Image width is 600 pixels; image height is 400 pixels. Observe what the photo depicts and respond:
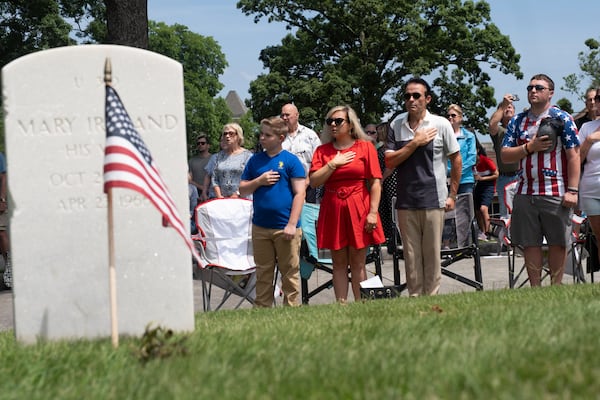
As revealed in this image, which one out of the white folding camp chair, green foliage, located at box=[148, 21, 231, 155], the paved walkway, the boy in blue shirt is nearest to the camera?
the boy in blue shirt

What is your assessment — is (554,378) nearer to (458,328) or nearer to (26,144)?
(458,328)

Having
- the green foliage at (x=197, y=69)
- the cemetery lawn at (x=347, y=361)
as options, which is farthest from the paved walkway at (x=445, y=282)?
the green foliage at (x=197, y=69)

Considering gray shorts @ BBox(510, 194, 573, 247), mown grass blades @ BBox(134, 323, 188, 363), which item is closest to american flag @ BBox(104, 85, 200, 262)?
mown grass blades @ BBox(134, 323, 188, 363)

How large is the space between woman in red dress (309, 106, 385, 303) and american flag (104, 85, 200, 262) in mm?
4838

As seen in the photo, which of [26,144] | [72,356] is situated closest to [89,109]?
[26,144]

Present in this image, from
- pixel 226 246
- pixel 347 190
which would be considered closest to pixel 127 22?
pixel 226 246

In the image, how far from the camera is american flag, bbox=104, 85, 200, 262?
17.7 ft

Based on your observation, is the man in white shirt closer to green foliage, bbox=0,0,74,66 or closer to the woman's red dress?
the woman's red dress

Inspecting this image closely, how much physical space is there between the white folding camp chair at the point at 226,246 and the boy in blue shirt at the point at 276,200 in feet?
3.43

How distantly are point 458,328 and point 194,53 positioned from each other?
273ft

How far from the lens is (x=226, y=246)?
11820 mm

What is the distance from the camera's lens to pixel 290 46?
53.6 m

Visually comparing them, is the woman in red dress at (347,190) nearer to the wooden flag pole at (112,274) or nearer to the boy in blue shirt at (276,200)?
the boy in blue shirt at (276,200)

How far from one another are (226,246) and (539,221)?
371 cm
